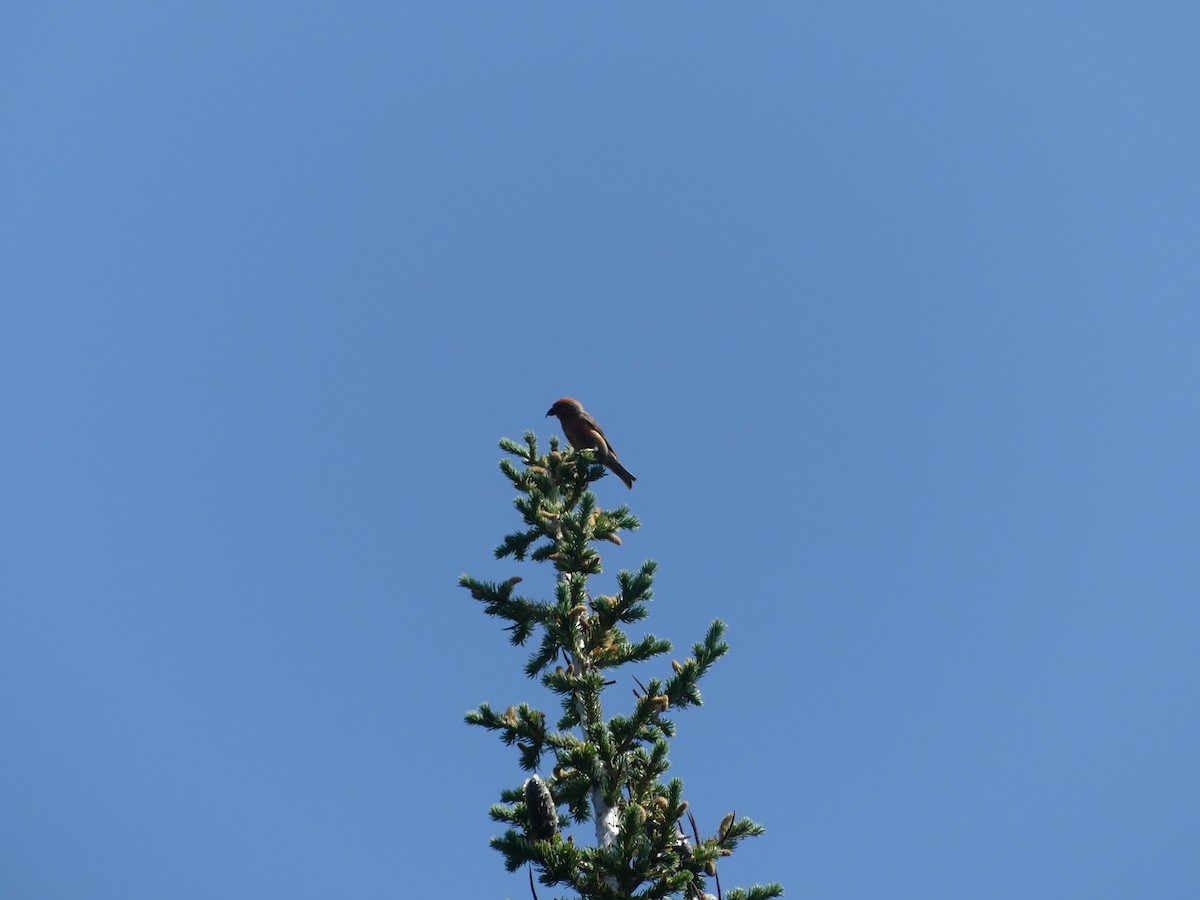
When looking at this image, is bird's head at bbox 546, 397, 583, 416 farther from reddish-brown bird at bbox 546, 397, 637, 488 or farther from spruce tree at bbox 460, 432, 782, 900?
spruce tree at bbox 460, 432, 782, 900

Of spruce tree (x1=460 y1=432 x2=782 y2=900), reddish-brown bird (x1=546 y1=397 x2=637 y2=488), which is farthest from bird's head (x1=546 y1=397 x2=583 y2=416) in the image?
spruce tree (x1=460 y1=432 x2=782 y2=900)

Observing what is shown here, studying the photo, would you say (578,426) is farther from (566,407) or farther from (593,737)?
(593,737)

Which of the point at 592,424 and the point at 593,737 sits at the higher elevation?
the point at 592,424

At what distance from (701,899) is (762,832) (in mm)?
671

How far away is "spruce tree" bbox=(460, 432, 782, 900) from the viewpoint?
5070 mm

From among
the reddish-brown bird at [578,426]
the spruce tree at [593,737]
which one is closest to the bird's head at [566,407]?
the reddish-brown bird at [578,426]

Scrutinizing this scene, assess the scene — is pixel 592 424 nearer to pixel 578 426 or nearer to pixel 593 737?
pixel 578 426

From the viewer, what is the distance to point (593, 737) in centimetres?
546

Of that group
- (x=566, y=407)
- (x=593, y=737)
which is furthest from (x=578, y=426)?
(x=593, y=737)

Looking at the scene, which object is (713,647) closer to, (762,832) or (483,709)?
(762,832)

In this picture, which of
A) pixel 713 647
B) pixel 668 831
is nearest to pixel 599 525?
pixel 713 647

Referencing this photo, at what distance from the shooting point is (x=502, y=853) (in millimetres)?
5164

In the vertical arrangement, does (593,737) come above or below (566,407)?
below

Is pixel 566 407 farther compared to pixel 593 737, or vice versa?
pixel 566 407
